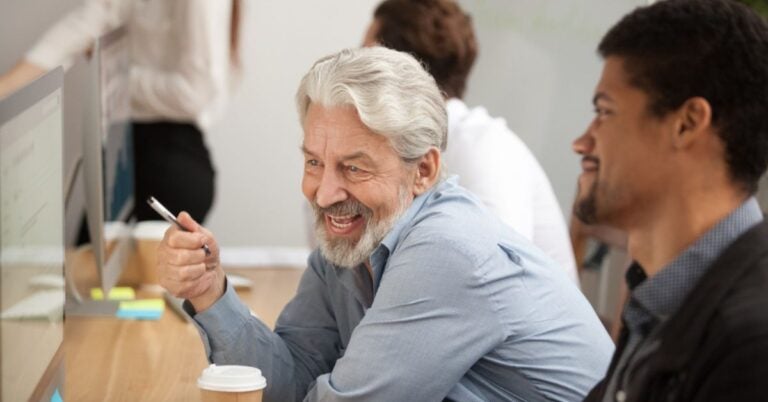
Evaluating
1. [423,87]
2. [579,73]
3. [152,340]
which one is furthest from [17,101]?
[579,73]

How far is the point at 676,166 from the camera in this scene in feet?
4.52

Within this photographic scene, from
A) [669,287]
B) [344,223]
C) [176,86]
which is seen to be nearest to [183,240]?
[344,223]

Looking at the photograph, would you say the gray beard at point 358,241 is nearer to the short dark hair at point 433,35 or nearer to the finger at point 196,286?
the finger at point 196,286

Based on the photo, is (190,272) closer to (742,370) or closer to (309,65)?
(742,370)

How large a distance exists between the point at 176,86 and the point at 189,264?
1.70 metres

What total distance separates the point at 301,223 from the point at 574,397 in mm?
3217

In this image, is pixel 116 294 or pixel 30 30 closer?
pixel 116 294

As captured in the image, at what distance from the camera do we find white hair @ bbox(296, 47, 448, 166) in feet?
6.70

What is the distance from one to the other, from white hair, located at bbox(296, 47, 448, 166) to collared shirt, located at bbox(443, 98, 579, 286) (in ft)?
3.22

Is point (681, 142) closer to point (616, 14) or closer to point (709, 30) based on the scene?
point (709, 30)

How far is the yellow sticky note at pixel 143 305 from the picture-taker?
301 cm

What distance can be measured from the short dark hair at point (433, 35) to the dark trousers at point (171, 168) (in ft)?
2.56

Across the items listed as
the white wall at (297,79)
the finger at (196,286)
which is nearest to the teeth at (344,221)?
the finger at (196,286)

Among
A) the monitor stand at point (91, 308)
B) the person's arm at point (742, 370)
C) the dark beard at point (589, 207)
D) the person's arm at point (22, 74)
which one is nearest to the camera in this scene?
the person's arm at point (742, 370)
